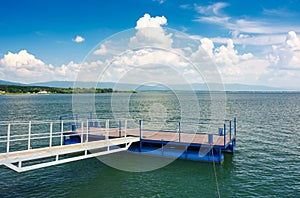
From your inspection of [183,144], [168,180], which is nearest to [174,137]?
[183,144]

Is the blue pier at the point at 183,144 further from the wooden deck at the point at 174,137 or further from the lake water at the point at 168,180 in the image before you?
the lake water at the point at 168,180

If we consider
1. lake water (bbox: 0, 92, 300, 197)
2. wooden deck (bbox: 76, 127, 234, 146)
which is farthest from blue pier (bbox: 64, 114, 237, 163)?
lake water (bbox: 0, 92, 300, 197)

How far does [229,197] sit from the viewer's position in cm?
995

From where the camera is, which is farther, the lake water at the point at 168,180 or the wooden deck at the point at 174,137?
the wooden deck at the point at 174,137

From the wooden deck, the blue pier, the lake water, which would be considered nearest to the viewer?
the lake water

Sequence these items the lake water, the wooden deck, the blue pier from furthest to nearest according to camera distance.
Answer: the wooden deck, the blue pier, the lake water

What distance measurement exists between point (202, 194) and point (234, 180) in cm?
238

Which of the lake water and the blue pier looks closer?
the lake water

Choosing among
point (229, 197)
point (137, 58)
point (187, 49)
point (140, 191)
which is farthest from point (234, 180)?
point (137, 58)

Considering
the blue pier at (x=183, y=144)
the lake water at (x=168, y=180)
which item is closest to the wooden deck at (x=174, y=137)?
the blue pier at (x=183, y=144)

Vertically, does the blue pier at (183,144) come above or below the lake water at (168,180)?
above

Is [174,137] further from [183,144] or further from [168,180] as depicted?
[168,180]

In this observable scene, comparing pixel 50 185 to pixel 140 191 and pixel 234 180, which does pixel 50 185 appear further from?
pixel 234 180

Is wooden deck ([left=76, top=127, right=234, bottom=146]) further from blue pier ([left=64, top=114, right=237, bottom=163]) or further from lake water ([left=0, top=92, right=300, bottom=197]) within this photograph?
lake water ([left=0, top=92, right=300, bottom=197])
